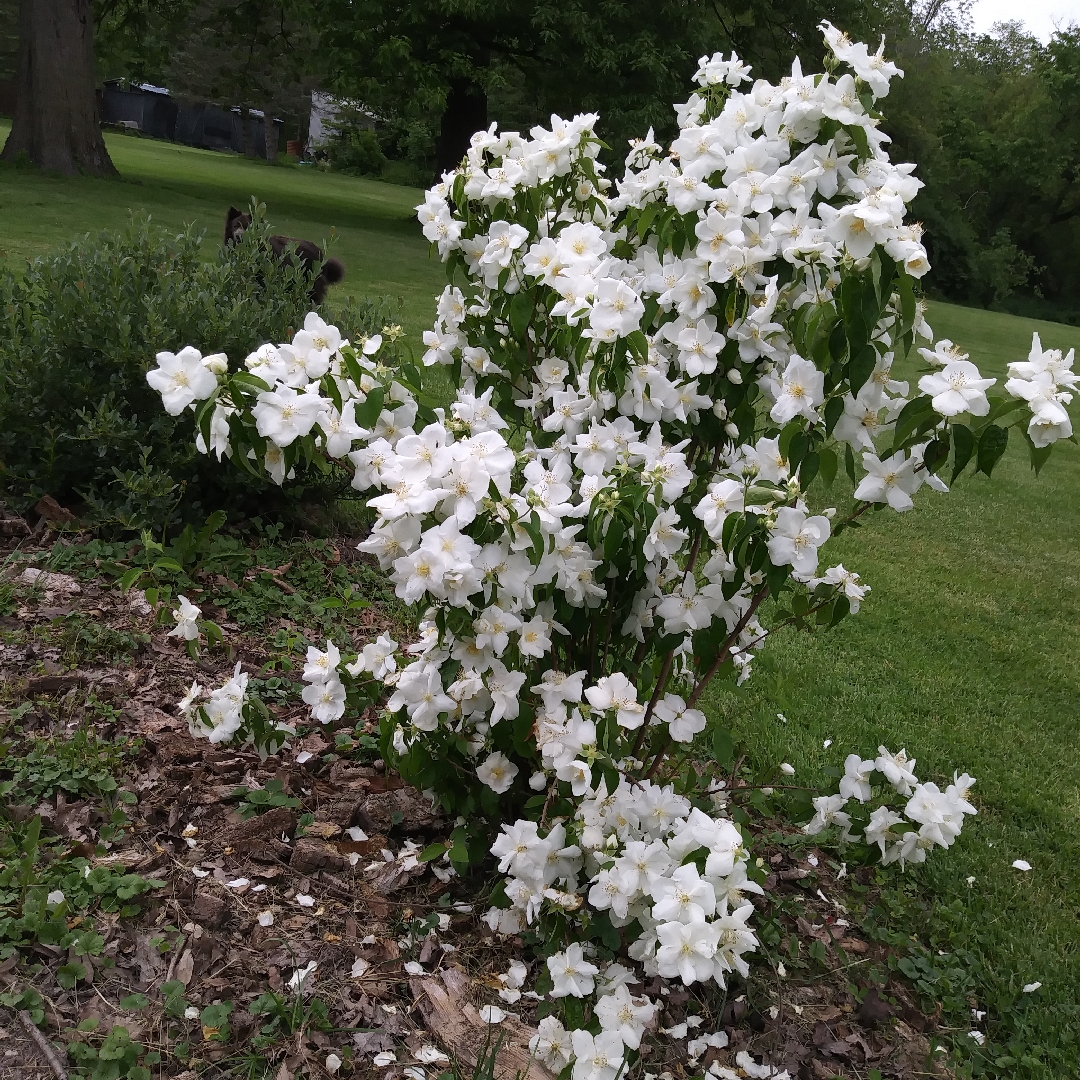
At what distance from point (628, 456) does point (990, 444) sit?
67 cm

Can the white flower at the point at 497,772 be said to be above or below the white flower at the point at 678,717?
below

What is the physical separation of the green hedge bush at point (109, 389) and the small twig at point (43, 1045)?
184 cm

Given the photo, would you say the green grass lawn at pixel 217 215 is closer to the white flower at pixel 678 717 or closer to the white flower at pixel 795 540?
the white flower at pixel 678 717

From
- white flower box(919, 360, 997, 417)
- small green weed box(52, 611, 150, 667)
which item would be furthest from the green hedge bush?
white flower box(919, 360, 997, 417)

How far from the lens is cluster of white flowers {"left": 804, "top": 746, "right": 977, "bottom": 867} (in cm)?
225

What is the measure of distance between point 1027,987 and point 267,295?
3.68 metres

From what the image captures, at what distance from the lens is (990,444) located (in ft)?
5.93

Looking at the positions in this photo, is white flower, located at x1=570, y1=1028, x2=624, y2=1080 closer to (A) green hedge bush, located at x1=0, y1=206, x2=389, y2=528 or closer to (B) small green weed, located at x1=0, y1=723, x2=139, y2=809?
(B) small green weed, located at x1=0, y1=723, x2=139, y2=809

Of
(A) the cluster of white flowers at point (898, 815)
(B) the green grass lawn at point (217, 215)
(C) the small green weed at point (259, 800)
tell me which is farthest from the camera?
(B) the green grass lawn at point (217, 215)

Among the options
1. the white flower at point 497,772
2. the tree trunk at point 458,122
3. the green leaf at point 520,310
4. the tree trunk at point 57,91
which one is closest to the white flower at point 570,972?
the white flower at point 497,772

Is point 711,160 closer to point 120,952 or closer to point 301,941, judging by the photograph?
point 301,941

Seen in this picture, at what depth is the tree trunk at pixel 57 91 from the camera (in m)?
14.5

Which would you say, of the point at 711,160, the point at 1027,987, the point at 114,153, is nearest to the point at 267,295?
the point at 711,160

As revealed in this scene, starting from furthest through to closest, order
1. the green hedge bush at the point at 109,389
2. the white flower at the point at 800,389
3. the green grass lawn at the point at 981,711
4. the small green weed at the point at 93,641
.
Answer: the green hedge bush at the point at 109,389, the small green weed at the point at 93,641, the green grass lawn at the point at 981,711, the white flower at the point at 800,389
